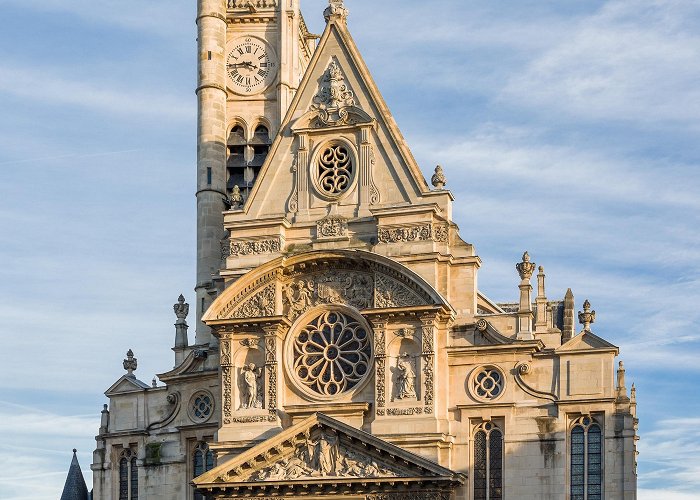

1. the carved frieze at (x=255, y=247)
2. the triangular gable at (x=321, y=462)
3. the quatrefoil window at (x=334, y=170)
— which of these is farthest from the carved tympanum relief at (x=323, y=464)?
the quatrefoil window at (x=334, y=170)

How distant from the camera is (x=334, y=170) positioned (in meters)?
42.9

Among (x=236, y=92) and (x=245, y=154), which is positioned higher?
(x=236, y=92)

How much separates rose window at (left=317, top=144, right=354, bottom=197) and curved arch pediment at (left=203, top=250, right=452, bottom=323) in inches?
85.8

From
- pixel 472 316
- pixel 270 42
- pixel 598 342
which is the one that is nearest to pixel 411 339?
pixel 472 316

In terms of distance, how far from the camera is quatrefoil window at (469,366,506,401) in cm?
4069

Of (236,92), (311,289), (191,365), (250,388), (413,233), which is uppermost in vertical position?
(236,92)

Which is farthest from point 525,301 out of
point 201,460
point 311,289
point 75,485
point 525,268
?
point 75,485

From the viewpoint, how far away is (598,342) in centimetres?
4034

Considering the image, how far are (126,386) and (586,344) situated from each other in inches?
511

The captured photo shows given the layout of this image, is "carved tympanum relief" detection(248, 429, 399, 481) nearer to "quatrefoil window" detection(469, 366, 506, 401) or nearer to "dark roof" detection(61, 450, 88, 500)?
"quatrefoil window" detection(469, 366, 506, 401)

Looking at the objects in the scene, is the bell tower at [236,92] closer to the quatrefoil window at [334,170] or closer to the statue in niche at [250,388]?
the quatrefoil window at [334,170]

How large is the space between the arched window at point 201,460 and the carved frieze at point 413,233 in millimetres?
7483

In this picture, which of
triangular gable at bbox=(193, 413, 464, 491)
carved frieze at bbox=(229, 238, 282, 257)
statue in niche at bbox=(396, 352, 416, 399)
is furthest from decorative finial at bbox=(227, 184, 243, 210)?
triangular gable at bbox=(193, 413, 464, 491)

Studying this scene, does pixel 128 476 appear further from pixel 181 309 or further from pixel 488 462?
pixel 488 462
